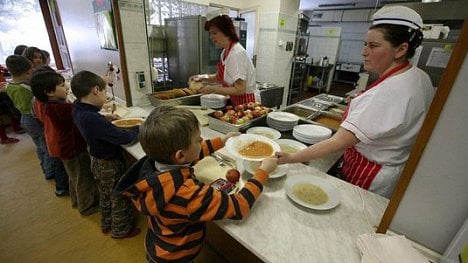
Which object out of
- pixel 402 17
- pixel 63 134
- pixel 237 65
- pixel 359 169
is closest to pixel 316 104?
pixel 237 65

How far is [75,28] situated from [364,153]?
9.37 ft

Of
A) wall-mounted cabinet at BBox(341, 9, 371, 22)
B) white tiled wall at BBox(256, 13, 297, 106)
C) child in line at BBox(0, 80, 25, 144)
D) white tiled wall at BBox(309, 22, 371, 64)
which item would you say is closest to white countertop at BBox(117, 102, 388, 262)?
white tiled wall at BBox(256, 13, 297, 106)

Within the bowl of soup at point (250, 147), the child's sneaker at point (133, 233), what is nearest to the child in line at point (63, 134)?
the child's sneaker at point (133, 233)

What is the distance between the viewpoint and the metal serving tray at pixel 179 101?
66.5 inches

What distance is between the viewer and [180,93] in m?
1.86

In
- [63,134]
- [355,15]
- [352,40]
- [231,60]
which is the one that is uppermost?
Answer: [355,15]

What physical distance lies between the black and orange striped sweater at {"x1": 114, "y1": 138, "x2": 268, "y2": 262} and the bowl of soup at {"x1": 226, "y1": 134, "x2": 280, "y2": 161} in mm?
94

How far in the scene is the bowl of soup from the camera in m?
0.85

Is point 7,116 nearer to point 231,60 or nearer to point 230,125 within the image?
point 231,60

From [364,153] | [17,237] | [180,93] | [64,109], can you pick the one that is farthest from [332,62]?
[17,237]

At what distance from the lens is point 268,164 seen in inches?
32.5

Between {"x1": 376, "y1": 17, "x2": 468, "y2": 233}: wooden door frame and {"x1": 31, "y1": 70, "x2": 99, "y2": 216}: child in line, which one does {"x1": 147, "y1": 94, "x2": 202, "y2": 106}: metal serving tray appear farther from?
{"x1": 376, "y1": 17, "x2": 468, "y2": 233}: wooden door frame

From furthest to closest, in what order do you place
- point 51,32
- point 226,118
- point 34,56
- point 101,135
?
point 51,32, point 34,56, point 226,118, point 101,135

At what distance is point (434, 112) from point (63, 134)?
182 cm
